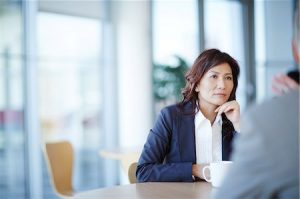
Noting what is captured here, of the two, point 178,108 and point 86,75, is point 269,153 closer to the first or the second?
point 178,108

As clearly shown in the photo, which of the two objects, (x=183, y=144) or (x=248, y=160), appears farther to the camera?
(x=183, y=144)

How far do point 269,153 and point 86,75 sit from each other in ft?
14.5

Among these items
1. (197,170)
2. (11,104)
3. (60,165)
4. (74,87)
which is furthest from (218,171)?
(74,87)

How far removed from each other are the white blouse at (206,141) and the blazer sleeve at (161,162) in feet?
0.41

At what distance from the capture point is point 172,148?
1686mm

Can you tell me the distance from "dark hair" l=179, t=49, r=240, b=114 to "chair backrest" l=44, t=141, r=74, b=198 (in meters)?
1.58

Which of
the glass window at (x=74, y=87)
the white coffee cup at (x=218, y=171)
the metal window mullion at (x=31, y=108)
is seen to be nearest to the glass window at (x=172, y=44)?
the glass window at (x=74, y=87)

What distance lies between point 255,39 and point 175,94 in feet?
6.72

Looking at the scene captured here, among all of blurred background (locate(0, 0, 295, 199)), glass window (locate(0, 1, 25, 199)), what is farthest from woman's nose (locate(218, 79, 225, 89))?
glass window (locate(0, 1, 25, 199))

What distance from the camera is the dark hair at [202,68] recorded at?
1.79 m

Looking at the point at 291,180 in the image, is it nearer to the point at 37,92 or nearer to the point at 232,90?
the point at 232,90

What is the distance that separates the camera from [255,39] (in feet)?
21.2

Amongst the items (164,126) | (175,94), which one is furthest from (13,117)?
(164,126)

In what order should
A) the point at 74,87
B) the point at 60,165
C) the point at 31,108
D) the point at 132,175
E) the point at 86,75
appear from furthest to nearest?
the point at 86,75
the point at 74,87
the point at 31,108
the point at 60,165
the point at 132,175
